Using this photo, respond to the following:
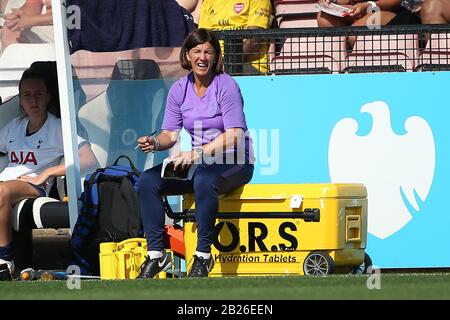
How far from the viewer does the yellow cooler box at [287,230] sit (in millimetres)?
7344

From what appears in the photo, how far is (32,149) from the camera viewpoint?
29.3 feet

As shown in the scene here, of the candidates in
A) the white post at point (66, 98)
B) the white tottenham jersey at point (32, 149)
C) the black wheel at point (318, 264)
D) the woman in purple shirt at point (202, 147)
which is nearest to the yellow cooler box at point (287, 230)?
the black wheel at point (318, 264)

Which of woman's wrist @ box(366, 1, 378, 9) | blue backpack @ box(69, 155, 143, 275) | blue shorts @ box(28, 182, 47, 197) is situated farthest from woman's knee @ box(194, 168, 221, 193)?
woman's wrist @ box(366, 1, 378, 9)

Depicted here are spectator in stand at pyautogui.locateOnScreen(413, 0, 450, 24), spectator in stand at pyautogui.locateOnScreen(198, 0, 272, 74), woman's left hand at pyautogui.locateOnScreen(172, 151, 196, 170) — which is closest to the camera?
woman's left hand at pyautogui.locateOnScreen(172, 151, 196, 170)

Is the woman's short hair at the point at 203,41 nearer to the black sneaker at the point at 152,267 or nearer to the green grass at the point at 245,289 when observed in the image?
the black sneaker at the point at 152,267

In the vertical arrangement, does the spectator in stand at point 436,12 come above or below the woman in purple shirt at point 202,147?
above

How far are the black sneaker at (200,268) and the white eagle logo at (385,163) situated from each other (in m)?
1.87

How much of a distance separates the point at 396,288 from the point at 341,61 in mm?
3525

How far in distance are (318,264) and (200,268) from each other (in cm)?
73

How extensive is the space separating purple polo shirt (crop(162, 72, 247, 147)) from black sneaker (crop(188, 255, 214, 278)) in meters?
0.80

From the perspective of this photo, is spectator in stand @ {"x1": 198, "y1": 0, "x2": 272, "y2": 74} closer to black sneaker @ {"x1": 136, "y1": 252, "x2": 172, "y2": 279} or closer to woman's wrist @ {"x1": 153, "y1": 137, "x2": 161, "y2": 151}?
woman's wrist @ {"x1": 153, "y1": 137, "x2": 161, "y2": 151}

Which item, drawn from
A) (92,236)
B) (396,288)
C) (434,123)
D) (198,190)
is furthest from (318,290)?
(434,123)

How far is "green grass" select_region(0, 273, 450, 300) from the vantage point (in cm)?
547

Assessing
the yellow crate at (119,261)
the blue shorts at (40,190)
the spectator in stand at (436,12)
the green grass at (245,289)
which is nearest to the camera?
the green grass at (245,289)
